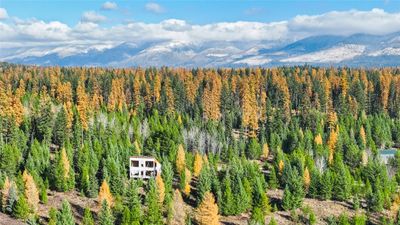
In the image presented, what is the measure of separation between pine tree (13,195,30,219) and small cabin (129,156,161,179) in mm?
28031

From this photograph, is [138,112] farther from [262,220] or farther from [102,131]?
[262,220]

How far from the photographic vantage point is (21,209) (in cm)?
9150

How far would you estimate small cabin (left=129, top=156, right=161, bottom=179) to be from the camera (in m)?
115

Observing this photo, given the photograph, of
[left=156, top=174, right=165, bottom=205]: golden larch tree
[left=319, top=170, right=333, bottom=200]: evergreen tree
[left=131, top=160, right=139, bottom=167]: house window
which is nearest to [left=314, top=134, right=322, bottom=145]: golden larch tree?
[left=319, top=170, right=333, bottom=200]: evergreen tree

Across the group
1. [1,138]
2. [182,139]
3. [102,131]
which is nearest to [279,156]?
[182,139]

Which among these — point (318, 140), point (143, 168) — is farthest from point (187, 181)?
point (318, 140)

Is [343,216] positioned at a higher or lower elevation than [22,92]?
lower

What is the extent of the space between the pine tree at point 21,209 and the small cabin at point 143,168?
2803 centimetres

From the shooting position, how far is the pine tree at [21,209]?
9156 centimetres

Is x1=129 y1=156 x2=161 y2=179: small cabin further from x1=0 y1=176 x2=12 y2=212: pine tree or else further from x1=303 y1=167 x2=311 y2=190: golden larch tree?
x1=303 y1=167 x2=311 y2=190: golden larch tree

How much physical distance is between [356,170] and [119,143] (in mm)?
57700

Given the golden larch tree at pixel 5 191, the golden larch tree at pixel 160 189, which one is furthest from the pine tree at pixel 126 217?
the golden larch tree at pixel 5 191

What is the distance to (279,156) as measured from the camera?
125562 millimetres

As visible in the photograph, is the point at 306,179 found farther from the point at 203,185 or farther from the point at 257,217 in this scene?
the point at 257,217
